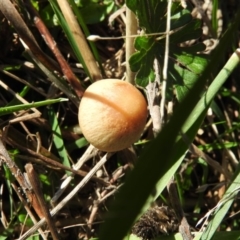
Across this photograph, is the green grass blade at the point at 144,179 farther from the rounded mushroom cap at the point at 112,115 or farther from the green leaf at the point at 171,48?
the green leaf at the point at 171,48

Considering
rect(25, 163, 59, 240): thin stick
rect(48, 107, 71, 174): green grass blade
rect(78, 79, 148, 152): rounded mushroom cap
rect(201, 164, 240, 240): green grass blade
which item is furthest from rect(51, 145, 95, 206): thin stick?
rect(201, 164, 240, 240): green grass blade

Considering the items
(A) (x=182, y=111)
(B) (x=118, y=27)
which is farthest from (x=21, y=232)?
(A) (x=182, y=111)

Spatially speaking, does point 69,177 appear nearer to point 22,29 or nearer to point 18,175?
point 18,175

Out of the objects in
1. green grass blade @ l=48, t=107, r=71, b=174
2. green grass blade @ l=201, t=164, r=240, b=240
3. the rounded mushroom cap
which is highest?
the rounded mushroom cap

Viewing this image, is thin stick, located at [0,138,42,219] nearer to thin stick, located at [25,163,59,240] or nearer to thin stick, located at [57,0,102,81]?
thin stick, located at [25,163,59,240]

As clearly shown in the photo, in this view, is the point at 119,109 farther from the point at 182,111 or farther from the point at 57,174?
the point at 182,111

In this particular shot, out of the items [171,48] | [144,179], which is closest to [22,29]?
[171,48]

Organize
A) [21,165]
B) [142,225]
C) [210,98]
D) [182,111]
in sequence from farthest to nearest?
[21,165] < [142,225] < [210,98] < [182,111]

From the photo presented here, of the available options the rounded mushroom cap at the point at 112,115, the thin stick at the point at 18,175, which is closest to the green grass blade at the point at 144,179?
the rounded mushroom cap at the point at 112,115
